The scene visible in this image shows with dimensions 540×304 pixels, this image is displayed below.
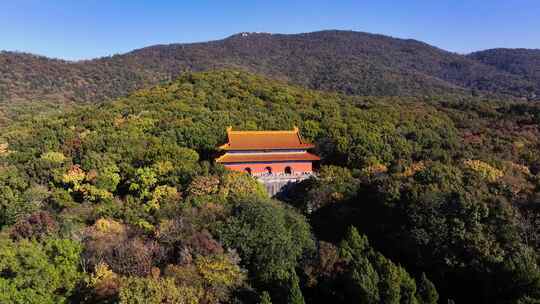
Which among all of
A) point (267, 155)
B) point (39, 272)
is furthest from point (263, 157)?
point (39, 272)

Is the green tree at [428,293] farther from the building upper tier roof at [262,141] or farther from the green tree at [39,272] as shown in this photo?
the building upper tier roof at [262,141]

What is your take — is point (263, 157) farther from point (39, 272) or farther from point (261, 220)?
point (39, 272)

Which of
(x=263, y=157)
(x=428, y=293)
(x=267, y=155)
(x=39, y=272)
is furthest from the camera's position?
(x=267, y=155)

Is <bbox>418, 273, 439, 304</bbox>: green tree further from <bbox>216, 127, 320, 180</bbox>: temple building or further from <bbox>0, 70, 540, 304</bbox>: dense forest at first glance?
<bbox>216, 127, 320, 180</bbox>: temple building

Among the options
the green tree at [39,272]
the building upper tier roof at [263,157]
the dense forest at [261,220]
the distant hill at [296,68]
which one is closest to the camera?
the green tree at [39,272]

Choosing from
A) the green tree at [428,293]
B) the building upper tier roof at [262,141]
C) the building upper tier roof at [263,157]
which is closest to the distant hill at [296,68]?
the building upper tier roof at [262,141]

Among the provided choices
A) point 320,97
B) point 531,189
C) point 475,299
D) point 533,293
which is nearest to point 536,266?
point 533,293
